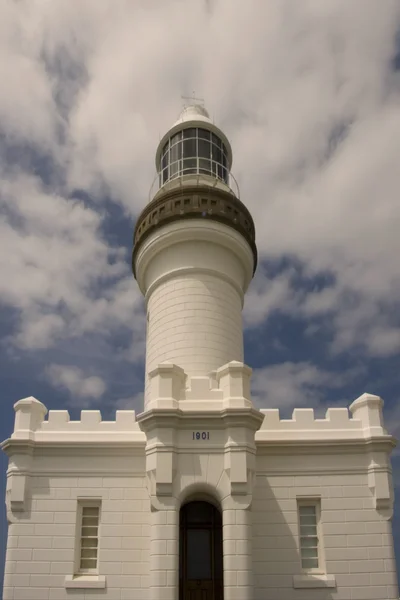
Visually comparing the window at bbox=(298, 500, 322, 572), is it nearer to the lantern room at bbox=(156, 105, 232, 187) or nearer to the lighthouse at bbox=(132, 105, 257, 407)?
the lighthouse at bbox=(132, 105, 257, 407)

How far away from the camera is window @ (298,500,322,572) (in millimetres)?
14562

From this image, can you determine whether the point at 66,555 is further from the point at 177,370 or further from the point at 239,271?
the point at 239,271

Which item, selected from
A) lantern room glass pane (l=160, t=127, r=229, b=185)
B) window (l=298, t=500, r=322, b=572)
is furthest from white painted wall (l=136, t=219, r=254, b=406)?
window (l=298, t=500, r=322, b=572)

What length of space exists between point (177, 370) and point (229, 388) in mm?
1389

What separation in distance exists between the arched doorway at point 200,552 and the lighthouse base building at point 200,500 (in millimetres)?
26

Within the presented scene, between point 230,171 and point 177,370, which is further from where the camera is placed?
point 230,171

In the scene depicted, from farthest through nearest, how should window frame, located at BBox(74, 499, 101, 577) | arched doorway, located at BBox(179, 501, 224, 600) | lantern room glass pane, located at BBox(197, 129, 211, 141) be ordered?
lantern room glass pane, located at BBox(197, 129, 211, 141)
arched doorway, located at BBox(179, 501, 224, 600)
window frame, located at BBox(74, 499, 101, 577)

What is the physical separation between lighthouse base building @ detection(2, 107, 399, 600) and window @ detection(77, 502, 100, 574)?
25mm

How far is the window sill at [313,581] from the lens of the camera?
1405 cm

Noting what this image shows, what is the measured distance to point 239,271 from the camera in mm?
19969

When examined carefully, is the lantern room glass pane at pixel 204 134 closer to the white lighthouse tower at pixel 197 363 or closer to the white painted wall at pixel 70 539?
the white lighthouse tower at pixel 197 363

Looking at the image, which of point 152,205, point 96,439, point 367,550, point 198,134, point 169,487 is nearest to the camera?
point 169,487

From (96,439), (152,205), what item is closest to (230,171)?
(152,205)

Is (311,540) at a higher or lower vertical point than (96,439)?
lower
